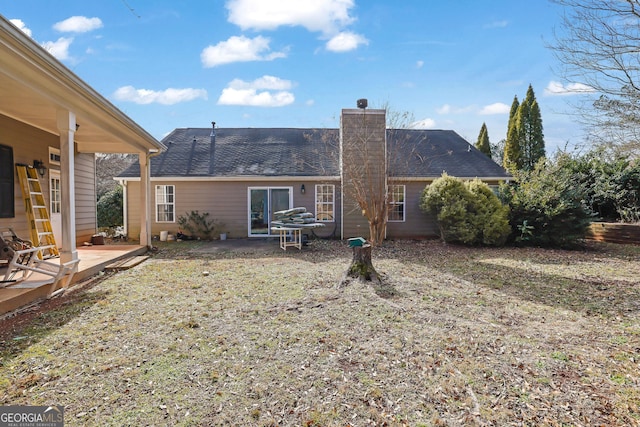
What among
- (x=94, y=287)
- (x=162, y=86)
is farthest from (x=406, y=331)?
(x=162, y=86)

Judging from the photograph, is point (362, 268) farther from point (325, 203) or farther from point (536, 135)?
point (536, 135)

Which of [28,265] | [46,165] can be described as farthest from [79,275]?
[46,165]

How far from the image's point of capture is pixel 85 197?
9.38m

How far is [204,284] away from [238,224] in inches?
270

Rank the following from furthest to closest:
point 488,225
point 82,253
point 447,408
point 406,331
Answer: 1. point 488,225
2. point 82,253
3. point 406,331
4. point 447,408

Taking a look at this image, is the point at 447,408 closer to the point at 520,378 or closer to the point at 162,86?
the point at 520,378

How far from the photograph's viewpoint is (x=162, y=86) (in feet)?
47.1

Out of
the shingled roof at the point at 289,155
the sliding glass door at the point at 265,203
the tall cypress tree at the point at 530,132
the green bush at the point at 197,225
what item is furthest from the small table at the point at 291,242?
the tall cypress tree at the point at 530,132

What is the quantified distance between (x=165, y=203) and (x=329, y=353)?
11.0 metres

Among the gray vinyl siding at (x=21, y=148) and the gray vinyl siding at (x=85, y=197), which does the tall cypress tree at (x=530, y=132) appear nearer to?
the gray vinyl siding at (x=85, y=197)

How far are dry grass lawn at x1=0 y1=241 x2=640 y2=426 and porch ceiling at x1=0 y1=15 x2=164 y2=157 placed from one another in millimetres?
2822

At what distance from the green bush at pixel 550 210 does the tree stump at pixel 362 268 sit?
6.74 meters

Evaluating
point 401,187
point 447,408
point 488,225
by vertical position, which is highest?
point 401,187

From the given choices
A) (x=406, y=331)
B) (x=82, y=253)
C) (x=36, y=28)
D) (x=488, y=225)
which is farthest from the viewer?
(x=36, y=28)
